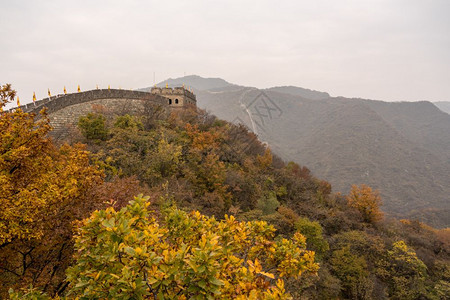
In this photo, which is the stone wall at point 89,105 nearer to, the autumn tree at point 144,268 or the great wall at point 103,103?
the great wall at point 103,103

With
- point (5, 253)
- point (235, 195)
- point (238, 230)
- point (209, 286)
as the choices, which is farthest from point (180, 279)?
point (235, 195)

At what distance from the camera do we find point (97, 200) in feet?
21.1

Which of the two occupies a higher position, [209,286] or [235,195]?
[209,286]

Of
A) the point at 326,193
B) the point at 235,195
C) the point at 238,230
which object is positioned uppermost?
the point at 238,230

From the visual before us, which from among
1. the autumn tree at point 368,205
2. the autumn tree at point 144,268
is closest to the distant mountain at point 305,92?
the autumn tree at point 368,205

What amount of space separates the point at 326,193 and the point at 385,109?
143299mm

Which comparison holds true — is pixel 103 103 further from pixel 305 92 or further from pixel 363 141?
pixel 305 92

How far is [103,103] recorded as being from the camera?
24422mm

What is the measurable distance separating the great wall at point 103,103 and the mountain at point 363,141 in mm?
52998

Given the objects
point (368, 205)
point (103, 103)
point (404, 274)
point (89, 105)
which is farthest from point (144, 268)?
point (368, 205)

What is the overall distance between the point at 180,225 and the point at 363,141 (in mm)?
112646

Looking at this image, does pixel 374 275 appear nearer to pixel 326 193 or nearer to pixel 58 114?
pixel 326 193

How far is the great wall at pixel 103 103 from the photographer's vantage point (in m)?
19.7

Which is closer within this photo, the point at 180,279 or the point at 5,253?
the point at 180,279
